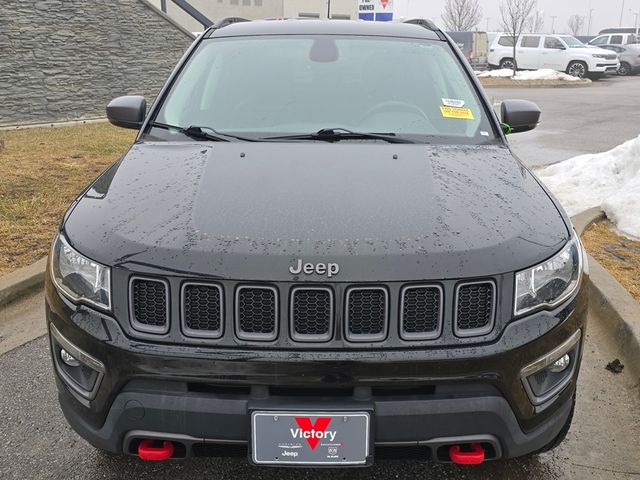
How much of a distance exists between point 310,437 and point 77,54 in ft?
39.6

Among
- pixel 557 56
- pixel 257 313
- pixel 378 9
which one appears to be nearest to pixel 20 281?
pixel 257 313

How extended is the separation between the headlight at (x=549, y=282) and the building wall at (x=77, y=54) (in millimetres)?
11434

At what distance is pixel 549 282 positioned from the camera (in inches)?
78.1

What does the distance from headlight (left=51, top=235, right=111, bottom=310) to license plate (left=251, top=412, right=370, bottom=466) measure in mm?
623

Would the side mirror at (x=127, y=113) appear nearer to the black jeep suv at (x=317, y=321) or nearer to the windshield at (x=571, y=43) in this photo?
the black jeep suv at (x=317, y=321)

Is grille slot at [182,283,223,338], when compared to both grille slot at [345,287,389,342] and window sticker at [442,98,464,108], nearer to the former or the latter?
grille slot at [345,287,389,342]

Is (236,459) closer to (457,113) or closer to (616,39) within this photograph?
(457,113)

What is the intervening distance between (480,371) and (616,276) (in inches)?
114

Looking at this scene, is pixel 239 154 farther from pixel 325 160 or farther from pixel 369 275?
pixel 369 275

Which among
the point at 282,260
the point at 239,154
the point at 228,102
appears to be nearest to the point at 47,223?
the point at 228,102

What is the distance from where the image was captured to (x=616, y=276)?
4.26m

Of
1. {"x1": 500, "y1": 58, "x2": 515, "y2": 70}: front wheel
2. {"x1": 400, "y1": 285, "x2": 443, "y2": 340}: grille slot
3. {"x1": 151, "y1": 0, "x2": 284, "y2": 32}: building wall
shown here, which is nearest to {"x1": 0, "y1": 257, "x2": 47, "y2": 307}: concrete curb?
{"x1": 400, "y1": 285, "x2": 443, "y2": 340}: grille slot

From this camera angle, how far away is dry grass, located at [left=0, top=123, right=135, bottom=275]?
15.9ft

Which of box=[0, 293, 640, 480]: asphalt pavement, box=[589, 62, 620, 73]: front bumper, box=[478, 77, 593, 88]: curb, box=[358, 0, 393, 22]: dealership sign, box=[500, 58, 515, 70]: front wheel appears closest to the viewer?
box=[0, 293, 640, 480]: asphalt pavement
